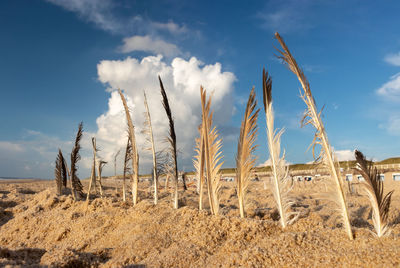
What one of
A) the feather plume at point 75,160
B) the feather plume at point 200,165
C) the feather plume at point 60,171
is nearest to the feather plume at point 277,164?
the feather plume at point 200,165

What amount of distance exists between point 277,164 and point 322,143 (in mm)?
807

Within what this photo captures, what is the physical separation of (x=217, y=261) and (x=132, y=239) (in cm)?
170

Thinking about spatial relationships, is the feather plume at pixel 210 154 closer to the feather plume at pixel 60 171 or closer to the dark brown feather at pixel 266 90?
the dark brown feather at pixel 266 90

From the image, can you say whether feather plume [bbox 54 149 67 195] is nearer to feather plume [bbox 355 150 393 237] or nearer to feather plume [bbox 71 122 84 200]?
feather plume [bbox 71 122 84 200]

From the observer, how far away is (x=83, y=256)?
388 cm

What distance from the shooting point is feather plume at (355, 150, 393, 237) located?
3410 millimetres

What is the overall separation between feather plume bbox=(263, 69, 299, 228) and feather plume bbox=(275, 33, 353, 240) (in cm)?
52

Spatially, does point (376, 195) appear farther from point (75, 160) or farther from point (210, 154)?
point (75, 160)

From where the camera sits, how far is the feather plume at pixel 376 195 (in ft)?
11.2

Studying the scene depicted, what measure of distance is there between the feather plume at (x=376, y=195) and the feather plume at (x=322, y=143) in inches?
13.9

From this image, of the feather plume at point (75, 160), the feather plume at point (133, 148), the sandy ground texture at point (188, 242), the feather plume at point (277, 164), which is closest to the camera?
the sandy ground texture at point (188, 242)

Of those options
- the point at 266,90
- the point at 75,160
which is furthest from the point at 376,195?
the point at 75,160

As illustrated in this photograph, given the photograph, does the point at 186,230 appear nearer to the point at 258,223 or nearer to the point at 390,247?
the point at 258,223

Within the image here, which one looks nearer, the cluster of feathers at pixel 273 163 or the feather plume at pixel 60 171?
the cluster of feathers at pixel 273 163
